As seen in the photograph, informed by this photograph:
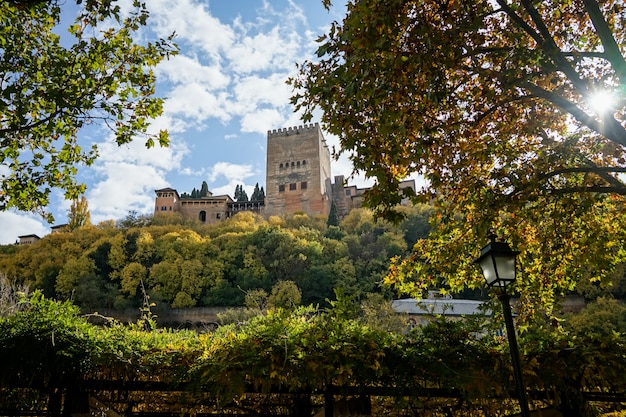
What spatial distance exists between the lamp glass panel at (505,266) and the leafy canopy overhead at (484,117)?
30.7 inches

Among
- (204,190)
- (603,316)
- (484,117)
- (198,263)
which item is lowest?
(603,316)

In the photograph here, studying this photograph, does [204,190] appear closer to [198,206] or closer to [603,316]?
[198,206]

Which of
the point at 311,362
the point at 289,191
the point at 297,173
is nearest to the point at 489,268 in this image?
the point at 311,362

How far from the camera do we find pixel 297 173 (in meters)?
74.2

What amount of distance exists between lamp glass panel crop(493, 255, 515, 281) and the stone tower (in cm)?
6595

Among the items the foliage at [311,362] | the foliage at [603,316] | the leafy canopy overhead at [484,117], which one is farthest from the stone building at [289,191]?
the foliage at [311,362]

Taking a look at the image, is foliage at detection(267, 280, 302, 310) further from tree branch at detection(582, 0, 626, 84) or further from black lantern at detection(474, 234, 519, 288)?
tree branch at detection(582, 0, 626, 84)

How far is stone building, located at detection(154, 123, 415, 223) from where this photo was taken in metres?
71.3

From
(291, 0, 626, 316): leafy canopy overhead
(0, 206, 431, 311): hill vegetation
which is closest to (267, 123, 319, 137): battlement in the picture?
(0, 206, 431, 311): hill vegetation

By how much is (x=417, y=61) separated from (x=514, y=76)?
4.39 ft

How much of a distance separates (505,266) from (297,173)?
7069 cm

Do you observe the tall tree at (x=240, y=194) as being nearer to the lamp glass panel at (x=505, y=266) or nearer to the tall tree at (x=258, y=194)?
the tall tree at (x=258, y=194)

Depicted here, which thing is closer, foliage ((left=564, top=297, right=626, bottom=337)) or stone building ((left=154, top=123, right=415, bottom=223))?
foliage ((left=564, top=297, right=626, bottom=337))

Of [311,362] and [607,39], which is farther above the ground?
[607,39]
